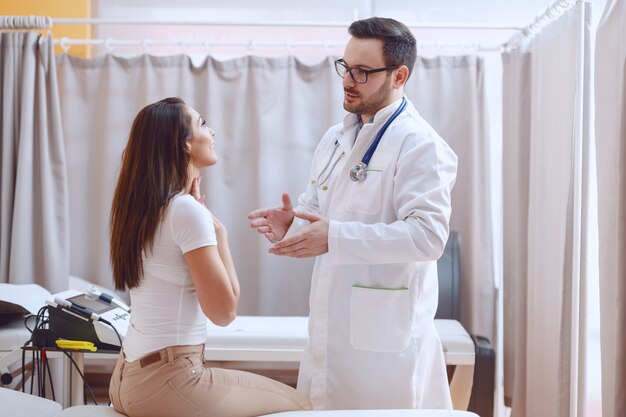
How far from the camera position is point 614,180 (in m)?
1.93

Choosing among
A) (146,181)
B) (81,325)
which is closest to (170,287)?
(146,181)

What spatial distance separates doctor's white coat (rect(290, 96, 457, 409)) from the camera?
5.82 ft

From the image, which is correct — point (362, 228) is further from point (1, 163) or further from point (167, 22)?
point (1, 163)

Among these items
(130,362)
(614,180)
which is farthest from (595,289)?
(130,362)

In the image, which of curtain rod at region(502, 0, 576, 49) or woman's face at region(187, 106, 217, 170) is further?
curtain rod at region(502, 0, 576, 49)

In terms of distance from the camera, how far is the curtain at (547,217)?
2309mm

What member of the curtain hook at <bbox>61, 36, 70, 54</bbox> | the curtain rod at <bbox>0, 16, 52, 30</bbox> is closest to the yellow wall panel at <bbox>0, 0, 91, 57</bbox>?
the curtain hook at <bbox>61, 36, 70, 54</bbox>

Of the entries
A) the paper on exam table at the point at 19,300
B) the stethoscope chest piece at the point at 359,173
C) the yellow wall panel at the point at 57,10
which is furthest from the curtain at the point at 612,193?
the yellow wall panel at the point at 57,10

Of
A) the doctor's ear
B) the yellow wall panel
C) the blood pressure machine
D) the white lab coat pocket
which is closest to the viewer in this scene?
the white lab coat pocket

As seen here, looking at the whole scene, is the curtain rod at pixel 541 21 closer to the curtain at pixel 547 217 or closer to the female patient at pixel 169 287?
the curtain at pixel 547 217

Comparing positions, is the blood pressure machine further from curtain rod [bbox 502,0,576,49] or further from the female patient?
curtain rod [bbox 502,0,576,49]

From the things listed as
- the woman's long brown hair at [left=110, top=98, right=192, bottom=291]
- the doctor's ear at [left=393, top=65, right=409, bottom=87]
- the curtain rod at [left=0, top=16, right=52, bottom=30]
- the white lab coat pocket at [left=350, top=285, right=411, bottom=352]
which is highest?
the curtain rod at [left=0, top=16, right=52, bottom=30]

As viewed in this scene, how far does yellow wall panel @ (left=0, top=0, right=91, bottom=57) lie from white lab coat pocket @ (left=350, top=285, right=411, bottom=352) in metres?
2.49

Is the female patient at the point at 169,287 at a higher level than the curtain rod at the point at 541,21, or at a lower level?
lower
